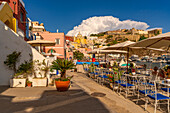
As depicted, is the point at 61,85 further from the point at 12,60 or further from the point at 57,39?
the point at 57,39

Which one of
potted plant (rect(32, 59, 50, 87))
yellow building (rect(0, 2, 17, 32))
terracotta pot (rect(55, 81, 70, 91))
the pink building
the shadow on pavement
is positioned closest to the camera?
the shadow on pavement

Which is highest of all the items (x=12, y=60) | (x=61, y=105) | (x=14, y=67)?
(x=12, y=60)

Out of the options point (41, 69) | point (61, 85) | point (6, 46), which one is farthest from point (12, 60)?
point (61, 85)

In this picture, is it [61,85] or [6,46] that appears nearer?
[61,85]

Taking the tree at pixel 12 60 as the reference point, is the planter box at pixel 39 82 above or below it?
below

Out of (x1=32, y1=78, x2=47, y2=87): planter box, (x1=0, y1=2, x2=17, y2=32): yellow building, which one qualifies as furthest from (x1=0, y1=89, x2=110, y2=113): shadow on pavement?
(x1=0, y1=2, x2=17, y2=32): yellow building

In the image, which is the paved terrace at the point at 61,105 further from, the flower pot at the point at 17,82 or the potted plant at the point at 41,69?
the potted plant at the point at 41,69

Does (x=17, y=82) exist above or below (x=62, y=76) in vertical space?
below

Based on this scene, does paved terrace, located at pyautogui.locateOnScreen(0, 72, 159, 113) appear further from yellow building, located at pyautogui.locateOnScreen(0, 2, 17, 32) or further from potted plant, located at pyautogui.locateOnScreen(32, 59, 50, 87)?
yellow building, located at pyautogui.locateOnScreen(0, 2, 17, 32)

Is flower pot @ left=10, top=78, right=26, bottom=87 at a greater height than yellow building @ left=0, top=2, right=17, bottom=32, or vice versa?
yellow building @ left=0, top=2, right=17, bottom=32

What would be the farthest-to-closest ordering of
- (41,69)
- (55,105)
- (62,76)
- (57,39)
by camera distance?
(57,39) < (41,69) < (62,76) < (55,105)

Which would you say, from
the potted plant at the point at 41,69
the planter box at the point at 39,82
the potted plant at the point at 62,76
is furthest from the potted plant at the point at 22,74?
the potted plant at the point at 62,76

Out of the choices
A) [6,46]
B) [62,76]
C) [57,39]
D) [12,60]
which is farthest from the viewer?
[57,39]

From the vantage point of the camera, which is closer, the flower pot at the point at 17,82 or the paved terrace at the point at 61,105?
the paved terrace at the point at 61,105
